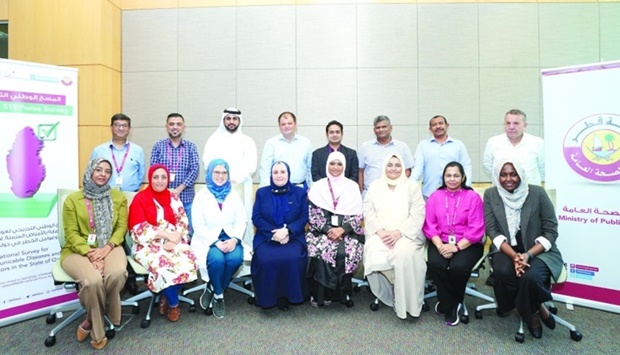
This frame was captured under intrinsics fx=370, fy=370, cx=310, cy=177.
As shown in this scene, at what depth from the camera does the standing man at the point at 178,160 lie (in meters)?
3.86

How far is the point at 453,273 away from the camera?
2.99m

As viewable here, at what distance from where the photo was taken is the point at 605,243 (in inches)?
125

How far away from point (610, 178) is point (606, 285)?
929 millimetres

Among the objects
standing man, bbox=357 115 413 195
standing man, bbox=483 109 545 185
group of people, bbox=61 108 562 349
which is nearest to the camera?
group of people, bbox=61 108 562 349

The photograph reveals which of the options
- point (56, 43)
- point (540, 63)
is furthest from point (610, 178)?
point (56, 43)

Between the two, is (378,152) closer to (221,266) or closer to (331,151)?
(331,151)

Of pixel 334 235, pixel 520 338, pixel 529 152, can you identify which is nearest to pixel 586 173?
pixel 529 152

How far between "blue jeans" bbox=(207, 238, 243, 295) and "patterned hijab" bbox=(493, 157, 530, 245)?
2271mm

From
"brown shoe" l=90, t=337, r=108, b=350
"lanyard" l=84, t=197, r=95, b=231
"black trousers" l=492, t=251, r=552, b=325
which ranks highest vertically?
"lanyard" l=84, t=197, r=95, b=231

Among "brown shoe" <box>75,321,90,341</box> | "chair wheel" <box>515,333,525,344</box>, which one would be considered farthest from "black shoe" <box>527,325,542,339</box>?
"brown shoe" <box>75,321,90,341</box>

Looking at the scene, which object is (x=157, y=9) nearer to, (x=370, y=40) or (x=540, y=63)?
(x=370, y=40)

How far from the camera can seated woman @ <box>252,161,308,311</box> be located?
3170mm

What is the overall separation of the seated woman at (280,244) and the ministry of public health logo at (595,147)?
2.44 m

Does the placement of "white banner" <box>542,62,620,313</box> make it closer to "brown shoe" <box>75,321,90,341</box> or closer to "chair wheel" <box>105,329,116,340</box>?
"chair wheel" <box>105,329,116,340</box>
